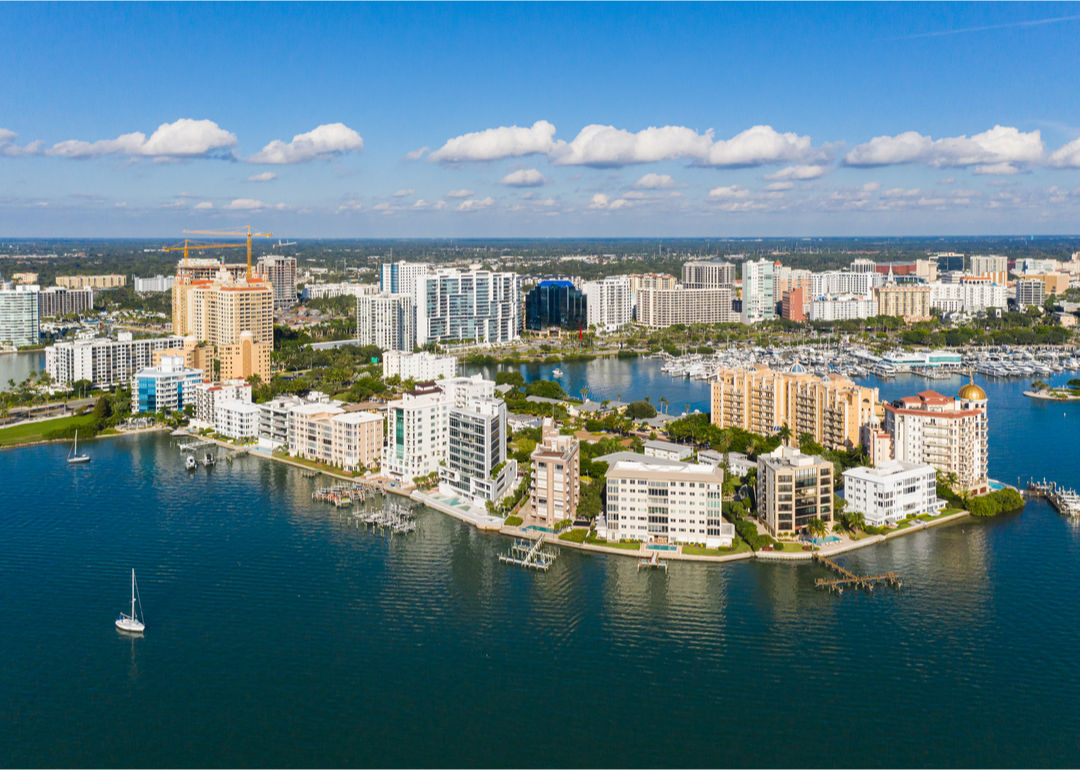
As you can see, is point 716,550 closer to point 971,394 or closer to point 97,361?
point 971,394

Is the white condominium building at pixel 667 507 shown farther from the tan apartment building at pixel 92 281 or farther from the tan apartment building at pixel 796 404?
the tan apartment building at pixel 92 281

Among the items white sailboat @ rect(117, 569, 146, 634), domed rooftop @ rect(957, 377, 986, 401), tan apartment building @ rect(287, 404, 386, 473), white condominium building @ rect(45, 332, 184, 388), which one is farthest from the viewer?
white condominium building @ rect(45, 332, 184, 388)

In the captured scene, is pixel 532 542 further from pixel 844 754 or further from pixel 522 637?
pixel 844 754

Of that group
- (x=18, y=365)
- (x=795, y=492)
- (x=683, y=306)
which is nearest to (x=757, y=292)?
(x=683, y=306)

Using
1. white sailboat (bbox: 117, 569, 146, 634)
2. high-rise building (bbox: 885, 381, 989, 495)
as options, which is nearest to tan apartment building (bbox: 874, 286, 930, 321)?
high-rise building (bbox: 885, 381, 989, 495)

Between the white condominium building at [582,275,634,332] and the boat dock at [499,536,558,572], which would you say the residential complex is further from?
the white condominium building at [582,275,634,332]

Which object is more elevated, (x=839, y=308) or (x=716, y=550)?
(x=839, y=308)
